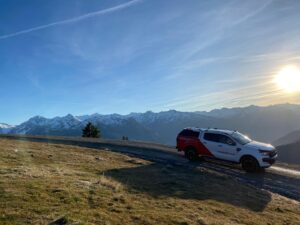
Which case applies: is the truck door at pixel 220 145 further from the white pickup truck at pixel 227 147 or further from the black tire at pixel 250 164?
the black tire at pixel 250 164

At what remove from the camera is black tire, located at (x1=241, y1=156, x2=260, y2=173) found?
20500 mm

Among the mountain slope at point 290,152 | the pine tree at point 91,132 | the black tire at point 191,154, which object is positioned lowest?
the mountain slope at point 290,152

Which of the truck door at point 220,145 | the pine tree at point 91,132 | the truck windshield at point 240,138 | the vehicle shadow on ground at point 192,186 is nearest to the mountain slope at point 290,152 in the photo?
the pine tree at point 91,132

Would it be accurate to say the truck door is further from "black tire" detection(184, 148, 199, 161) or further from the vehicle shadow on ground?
the vehicle shadow on ground

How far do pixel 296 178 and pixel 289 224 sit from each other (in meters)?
10.7

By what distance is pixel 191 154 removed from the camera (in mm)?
24016

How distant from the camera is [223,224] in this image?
9.52 meters

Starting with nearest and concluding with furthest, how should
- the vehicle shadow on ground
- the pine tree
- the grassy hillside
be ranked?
the grassy hillside → the vehicle shadow on ground → the pine tree

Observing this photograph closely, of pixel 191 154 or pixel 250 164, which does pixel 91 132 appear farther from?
pixel 250 164

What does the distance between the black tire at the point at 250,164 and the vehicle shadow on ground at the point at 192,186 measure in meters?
3.16

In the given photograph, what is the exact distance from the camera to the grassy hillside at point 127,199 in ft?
28.9

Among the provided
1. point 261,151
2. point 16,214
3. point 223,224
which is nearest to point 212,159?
point 261,151

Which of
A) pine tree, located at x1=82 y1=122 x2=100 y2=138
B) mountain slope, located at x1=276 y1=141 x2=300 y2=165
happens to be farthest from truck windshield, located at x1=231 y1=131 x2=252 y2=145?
mountain slope, located at x1=276 y1=141 x2=300 y2=165

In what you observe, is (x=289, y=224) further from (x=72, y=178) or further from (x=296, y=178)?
(x=296, y=178)
